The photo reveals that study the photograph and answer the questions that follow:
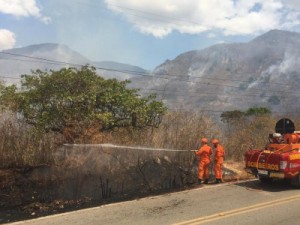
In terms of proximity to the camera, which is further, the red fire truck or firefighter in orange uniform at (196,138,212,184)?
firefighter in orange uniform at (196,138,212,184)

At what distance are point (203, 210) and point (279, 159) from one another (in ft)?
11.7

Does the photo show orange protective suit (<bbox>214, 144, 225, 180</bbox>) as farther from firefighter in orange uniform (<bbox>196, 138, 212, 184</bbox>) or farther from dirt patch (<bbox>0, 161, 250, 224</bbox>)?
dirt patch (<bbox>0, 161, 250, 224</bbox>)

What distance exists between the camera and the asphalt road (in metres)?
8.23

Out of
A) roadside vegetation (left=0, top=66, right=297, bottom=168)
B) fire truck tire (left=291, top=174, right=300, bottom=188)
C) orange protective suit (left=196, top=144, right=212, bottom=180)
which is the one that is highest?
roadside vegetation (left=0, top=66, right=297, bottom=168)

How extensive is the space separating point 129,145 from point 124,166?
45.7 inches

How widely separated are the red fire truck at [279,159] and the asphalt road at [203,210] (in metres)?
0.47

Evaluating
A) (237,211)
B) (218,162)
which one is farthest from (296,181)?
(237,211)

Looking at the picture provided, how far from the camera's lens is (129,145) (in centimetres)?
1312

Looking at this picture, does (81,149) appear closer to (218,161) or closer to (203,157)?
(203,157)

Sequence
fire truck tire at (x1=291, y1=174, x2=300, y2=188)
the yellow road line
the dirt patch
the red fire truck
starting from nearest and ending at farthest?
the yellow road line < the dirt patch < the red fire truck < fire truck tire at (x1=291, y1=174, x2=300, y2=188)

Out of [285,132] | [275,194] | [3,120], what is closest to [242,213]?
[275,194]

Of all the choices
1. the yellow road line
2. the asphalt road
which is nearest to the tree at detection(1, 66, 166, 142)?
the asphalt road

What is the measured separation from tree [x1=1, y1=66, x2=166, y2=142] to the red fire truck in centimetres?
570

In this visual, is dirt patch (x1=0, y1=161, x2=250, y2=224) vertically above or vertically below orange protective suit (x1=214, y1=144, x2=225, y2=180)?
below
